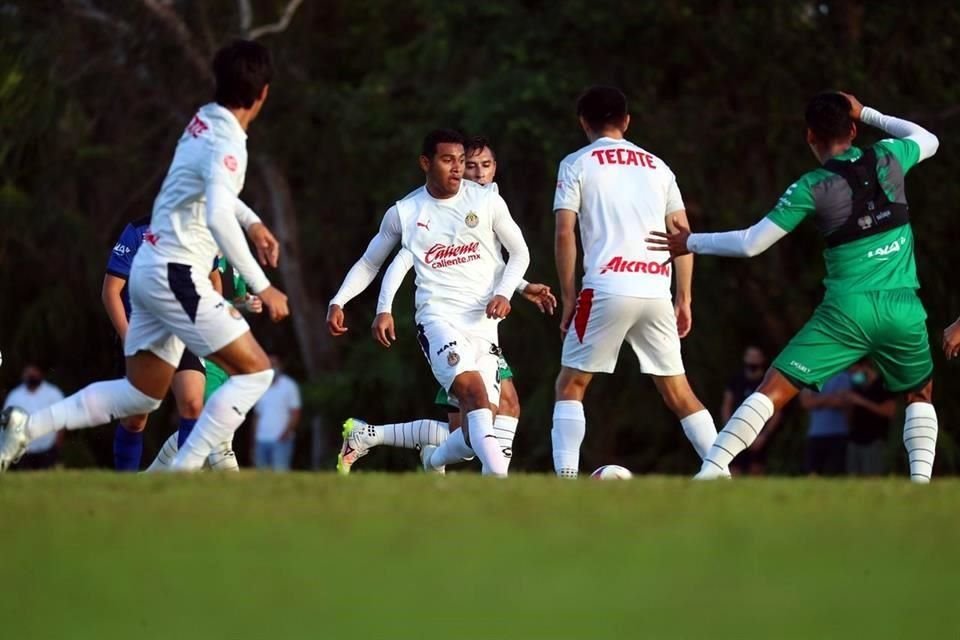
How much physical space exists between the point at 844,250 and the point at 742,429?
118cm

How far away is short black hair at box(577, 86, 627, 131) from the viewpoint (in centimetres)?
1230

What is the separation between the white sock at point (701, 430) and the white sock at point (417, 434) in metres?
2.11

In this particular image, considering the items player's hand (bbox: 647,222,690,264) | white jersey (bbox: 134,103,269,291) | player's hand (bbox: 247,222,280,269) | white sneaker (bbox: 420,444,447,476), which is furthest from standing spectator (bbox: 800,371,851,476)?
player's hand (bbox: 247,222,280,269)

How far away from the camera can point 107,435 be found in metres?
30.3

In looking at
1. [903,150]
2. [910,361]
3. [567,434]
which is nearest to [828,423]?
[567,434]

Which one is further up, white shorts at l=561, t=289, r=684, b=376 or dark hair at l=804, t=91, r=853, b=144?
dark hair at l=804, t=91, r=853, b=144

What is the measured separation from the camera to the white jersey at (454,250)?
12.7 m

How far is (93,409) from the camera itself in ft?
34.6

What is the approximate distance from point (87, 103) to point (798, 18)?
39.9ft

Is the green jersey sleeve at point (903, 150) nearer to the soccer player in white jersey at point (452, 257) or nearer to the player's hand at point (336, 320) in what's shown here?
the soccer player in white jersey at point (452, 257)

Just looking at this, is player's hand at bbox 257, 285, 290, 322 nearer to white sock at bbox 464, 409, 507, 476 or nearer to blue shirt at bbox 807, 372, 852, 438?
white sock at bbox 464, 409, 507, 476

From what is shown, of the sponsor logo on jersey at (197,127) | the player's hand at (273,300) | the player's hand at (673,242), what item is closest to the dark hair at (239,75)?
the sponsor logo on jersey at (197,127)

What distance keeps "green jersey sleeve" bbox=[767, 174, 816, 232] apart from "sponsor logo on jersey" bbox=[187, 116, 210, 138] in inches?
126

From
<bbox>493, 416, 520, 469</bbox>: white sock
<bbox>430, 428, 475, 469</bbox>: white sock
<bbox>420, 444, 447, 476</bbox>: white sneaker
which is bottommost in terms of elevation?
<bbox>420, 444, 447, 476</bbox>: white sneaker
